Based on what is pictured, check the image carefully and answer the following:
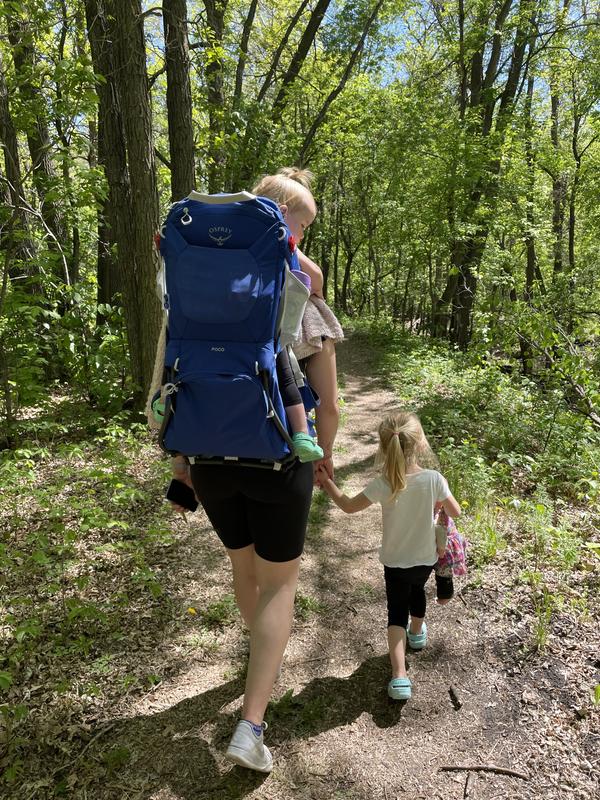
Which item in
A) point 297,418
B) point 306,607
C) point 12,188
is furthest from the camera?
point 12,188

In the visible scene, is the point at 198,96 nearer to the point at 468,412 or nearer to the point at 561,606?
the point at 468,412

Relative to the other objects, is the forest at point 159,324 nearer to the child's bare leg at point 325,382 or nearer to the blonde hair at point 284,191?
the child's bare leg at point 325,382

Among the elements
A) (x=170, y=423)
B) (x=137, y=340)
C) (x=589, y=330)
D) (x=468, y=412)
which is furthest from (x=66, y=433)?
(x=589, y=330)

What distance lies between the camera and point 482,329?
744 centimetres

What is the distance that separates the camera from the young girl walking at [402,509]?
255cm

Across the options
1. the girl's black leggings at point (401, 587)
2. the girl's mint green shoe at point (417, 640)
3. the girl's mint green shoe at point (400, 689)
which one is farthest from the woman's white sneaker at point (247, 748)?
the girl's mint green shoe at point (417, 640)

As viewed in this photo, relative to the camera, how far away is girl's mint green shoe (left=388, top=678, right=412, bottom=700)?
8.28 ft

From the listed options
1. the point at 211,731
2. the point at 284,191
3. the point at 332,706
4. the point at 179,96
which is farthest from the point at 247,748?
the point at 179,96

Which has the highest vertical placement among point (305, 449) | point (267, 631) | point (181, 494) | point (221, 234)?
point (221, 234)

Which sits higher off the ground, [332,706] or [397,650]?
[397,650]

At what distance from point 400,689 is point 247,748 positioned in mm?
940

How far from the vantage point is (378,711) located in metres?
2.53

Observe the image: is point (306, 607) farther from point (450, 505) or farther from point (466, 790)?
point (466, 790)

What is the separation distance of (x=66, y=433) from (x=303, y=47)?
30.6ft
